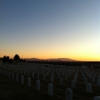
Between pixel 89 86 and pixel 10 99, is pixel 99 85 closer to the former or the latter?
pixel 89 86

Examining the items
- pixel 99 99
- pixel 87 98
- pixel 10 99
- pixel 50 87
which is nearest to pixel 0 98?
pixel 10 99

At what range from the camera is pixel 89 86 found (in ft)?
33.8

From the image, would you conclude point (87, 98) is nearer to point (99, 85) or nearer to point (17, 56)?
point (99, 85)

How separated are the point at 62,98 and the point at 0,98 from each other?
2868 millimetres

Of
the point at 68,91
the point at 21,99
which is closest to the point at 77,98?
the point at 68,91

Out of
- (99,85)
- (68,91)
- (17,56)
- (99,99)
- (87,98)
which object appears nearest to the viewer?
(99,99)

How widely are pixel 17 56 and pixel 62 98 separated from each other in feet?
330

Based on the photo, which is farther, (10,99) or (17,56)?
(17,56)

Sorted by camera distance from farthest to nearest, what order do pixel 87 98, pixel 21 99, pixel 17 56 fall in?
pixel 17 56, pixel 87 98, pixel 21 99

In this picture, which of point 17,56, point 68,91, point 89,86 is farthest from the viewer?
point 17,56

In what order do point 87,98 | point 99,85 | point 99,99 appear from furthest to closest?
1. point 99,85
2. point 87,98
3. point 99,99

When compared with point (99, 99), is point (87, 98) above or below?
below

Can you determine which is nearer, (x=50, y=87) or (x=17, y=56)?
(x=50, y=87)

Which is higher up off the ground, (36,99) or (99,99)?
(99,99)
